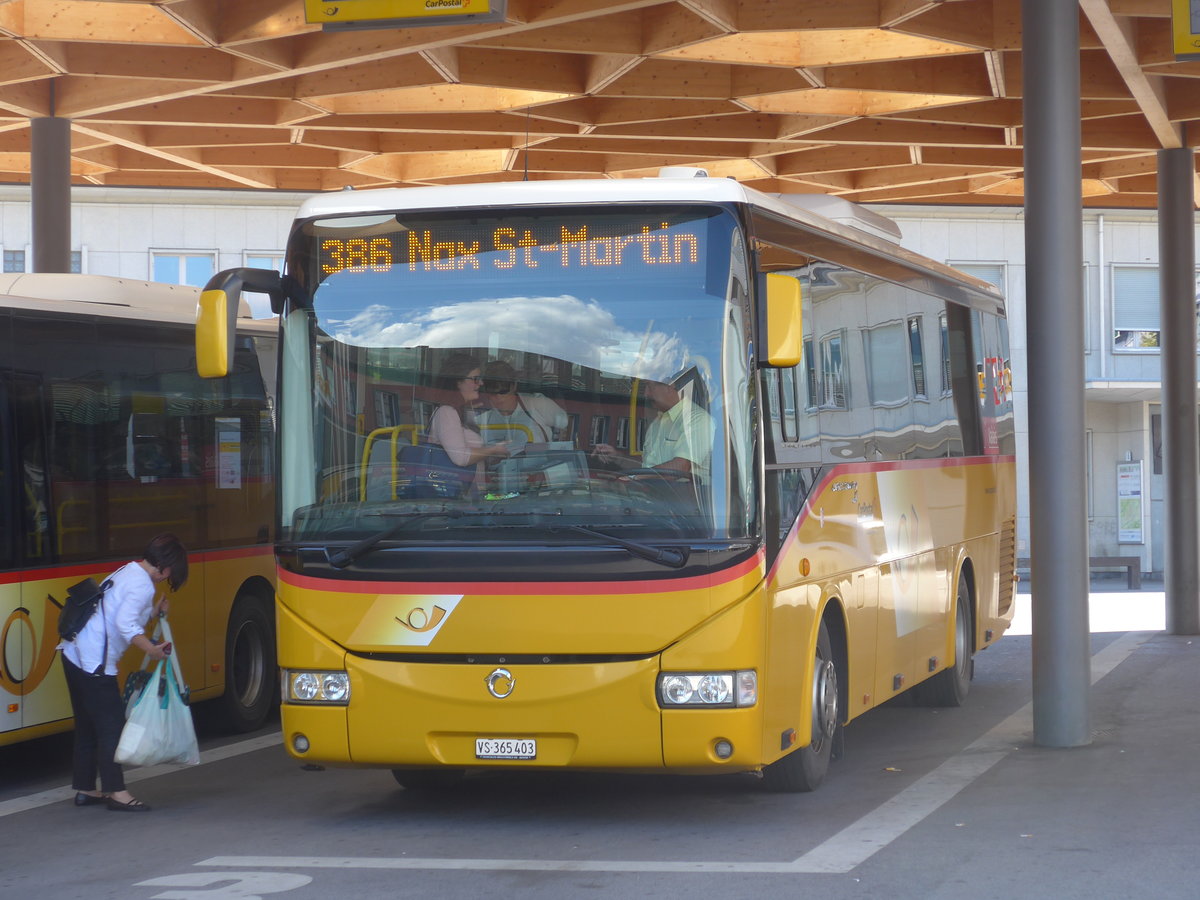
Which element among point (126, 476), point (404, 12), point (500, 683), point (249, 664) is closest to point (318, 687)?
point (500, 683)

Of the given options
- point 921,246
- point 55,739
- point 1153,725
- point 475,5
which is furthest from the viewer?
point 921,246

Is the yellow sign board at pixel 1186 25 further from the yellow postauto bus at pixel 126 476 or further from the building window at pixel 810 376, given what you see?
the yellow postauto bus at pixel 126 476

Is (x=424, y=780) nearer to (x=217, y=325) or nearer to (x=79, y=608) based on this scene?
(x=79, y=608)

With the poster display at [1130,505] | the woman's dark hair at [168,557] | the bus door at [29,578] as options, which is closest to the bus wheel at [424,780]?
the woman's dark hair at [168,557]

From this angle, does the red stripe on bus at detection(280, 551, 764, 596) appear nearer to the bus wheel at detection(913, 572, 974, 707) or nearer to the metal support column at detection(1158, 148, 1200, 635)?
the bus wheel at detection(913, 572, 974, 707)

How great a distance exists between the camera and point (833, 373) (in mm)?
9867

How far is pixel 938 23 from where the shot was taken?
14383mm

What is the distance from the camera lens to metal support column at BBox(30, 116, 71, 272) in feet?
57.7

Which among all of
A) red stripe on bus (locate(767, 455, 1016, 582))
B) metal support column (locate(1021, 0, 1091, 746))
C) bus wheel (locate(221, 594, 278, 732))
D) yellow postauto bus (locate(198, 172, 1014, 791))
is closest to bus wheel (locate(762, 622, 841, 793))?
yellow postauto bus (locate(198, 172, 1014, 791))

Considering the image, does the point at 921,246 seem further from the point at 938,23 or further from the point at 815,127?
the point at 938,23

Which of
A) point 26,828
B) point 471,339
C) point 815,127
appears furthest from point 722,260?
point 815,127

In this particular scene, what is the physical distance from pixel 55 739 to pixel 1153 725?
8.40 metres

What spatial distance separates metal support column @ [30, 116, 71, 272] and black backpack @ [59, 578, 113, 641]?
8.51 m

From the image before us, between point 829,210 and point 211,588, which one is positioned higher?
point 829,210
